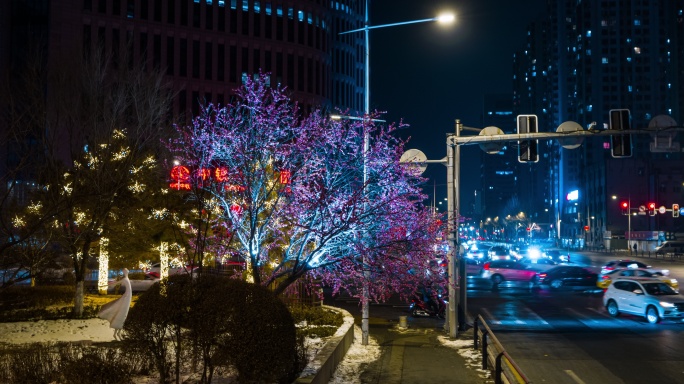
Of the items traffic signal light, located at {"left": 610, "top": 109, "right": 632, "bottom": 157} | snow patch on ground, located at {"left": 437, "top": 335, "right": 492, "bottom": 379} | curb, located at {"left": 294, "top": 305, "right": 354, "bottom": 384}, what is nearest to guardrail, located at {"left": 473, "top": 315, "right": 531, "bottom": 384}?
snow patch on ground, located at {"left": 437, "top": 335, "right": 492, "bottom": 379}

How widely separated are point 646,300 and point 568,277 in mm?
13614

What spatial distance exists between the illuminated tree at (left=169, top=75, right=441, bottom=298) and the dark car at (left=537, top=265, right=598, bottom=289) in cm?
2145

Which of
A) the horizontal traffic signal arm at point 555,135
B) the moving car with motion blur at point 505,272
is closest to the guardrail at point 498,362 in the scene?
the horizontal traffic signal arm at point 555,135

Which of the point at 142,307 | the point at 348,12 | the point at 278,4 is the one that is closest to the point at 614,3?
the point at 348,12

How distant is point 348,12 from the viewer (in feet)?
354

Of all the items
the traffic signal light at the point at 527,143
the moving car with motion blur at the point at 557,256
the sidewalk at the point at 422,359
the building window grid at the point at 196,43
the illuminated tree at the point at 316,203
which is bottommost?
the sidewalk at the point at 422,359

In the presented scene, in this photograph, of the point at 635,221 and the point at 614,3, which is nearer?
the point at 635,221

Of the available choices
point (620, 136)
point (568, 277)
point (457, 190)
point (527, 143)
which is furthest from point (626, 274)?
point (527, 143)

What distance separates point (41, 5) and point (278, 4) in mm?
27183

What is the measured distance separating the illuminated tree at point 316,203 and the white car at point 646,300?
10.1 meters

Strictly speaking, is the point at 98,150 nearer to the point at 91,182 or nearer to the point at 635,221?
the point at 91,182

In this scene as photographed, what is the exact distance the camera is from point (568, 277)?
36.5 meters

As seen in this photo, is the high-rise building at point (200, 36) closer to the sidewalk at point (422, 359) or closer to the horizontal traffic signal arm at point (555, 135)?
the horizontal traffic signal arm at point (555, 135)

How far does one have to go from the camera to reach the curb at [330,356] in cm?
1077
